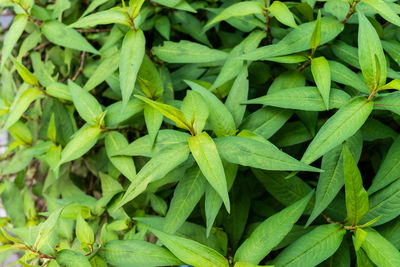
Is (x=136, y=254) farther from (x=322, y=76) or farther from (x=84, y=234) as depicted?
(x=322, y=76)

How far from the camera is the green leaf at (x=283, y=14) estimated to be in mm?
648

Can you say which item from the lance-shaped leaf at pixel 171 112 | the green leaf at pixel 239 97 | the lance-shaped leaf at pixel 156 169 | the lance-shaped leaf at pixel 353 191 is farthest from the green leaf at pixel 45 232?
the lance-shaped leaf at pixel 353 191

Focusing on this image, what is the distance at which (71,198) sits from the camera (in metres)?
0.84

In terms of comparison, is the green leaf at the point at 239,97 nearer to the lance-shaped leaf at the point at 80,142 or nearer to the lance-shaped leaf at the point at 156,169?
the lance-shaped leaf at the point at 156,169

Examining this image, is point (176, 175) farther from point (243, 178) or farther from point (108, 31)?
point (108, 31)

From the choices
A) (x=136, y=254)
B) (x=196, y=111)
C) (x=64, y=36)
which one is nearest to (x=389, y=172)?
(x=196, y=111)

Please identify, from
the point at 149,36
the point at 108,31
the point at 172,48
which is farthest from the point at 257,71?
the point at 108,31

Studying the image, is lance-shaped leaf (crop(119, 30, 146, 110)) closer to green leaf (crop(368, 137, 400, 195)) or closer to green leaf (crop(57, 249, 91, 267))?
green leaf (crop(57, 249, 91, 267))

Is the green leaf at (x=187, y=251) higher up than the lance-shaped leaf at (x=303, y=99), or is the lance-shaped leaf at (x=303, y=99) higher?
the lance-shaped leaf at (x=303, y=99)

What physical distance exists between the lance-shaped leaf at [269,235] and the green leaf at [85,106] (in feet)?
1.23

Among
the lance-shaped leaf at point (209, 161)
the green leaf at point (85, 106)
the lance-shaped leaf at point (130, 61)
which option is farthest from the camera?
the green leaf at point (85, 106)

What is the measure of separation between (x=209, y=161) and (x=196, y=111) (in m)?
0.10

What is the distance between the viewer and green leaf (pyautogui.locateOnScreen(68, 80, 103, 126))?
2.50ft

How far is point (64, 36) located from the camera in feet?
2.78
